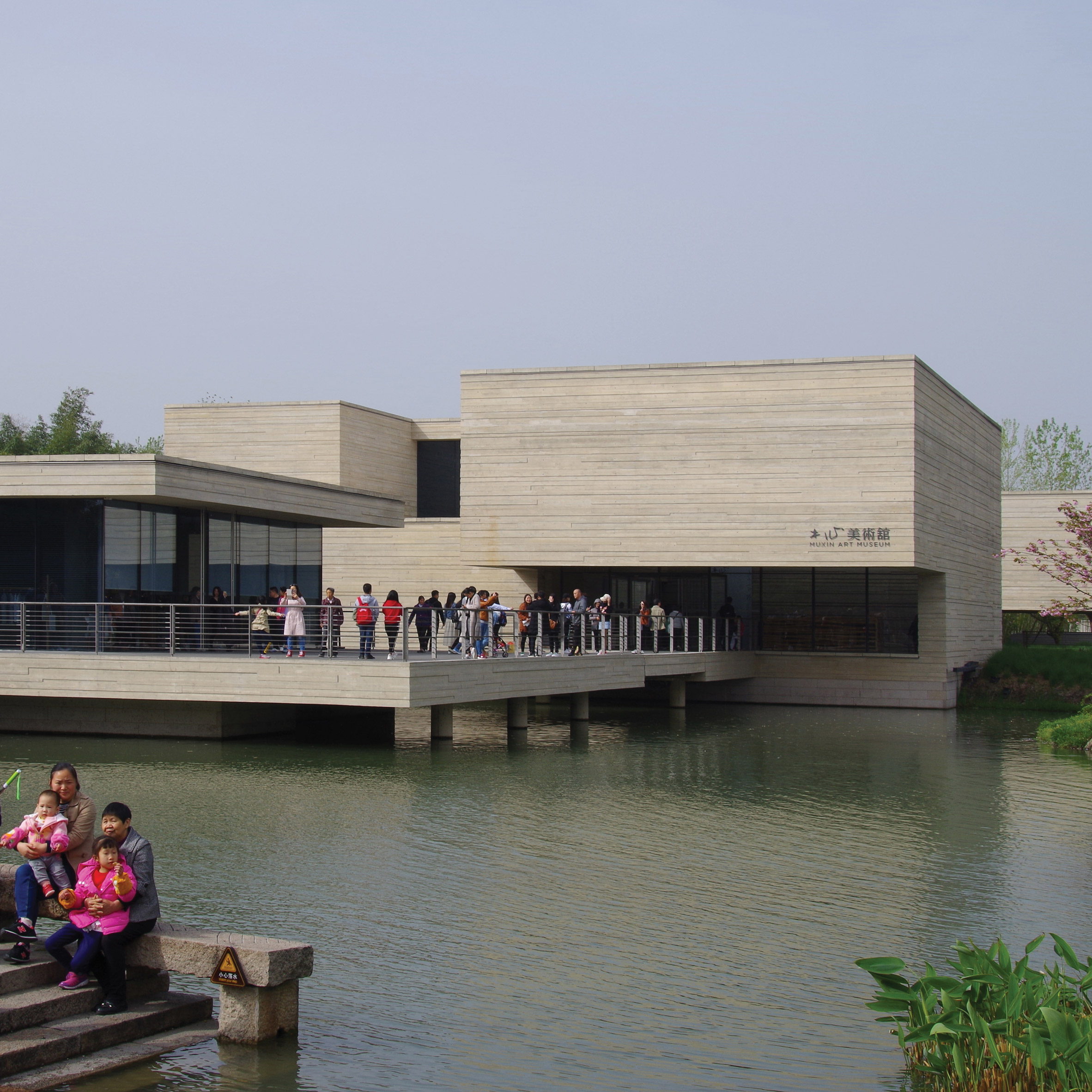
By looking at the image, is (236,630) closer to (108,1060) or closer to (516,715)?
(516,715)

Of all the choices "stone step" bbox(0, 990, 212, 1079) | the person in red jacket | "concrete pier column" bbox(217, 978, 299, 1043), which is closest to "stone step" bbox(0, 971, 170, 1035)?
"stone step" bbox(0, 990, 212, 1079)

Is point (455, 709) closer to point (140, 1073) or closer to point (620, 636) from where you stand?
point (620, 636)

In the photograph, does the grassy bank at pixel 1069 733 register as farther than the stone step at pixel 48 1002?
Yes

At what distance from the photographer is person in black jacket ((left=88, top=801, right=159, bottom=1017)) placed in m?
8.38

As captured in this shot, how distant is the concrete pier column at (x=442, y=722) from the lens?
1001 inches

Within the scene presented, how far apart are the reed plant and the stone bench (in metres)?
3.43

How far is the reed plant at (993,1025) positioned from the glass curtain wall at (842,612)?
101ft

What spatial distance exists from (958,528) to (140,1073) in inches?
1375

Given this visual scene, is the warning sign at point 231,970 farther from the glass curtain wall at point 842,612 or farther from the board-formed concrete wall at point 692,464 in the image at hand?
the glass curtain wall at point 842,612

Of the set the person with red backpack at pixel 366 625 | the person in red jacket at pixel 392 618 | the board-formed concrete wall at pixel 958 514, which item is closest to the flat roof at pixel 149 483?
the person with red backpack at pixel 366 625

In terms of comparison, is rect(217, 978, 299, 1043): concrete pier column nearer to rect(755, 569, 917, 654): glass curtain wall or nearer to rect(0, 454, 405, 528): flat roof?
rect(0, 454, 405, 528): flat roof

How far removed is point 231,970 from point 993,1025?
4.38 metres

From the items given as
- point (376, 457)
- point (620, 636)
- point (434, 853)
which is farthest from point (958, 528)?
point (434, 853)

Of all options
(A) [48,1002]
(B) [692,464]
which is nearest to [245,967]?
(A) [48,1002]
